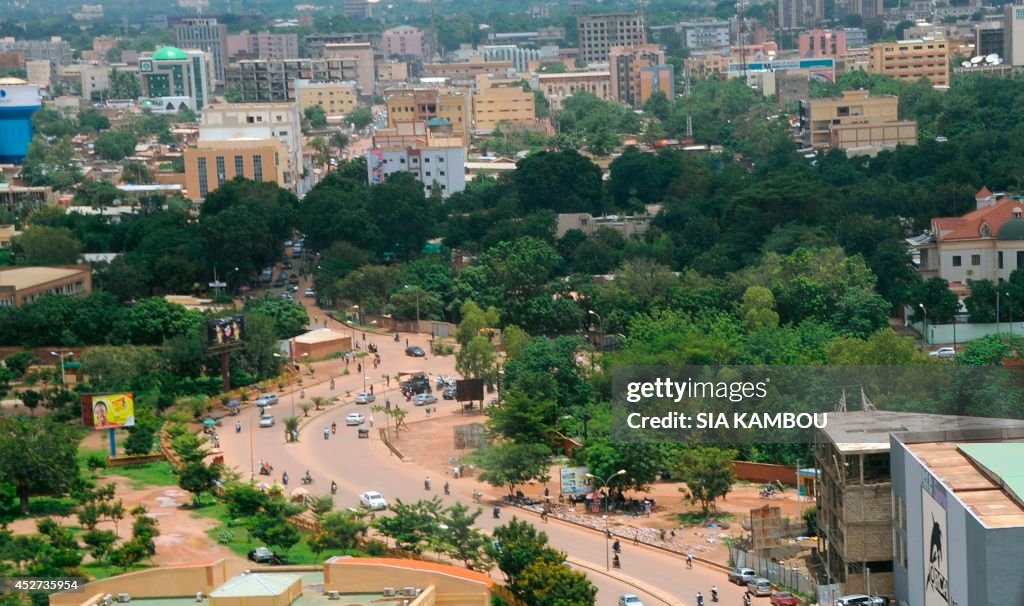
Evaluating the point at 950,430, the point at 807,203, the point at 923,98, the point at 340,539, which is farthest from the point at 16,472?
the point at 923,98

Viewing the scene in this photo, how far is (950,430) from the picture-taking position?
82.6ft

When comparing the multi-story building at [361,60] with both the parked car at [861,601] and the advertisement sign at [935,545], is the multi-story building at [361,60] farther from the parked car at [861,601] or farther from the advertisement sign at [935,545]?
the advertisement sign at [935,545]

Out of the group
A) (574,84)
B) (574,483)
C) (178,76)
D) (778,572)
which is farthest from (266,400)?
(178,76)

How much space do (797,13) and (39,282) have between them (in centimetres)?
10326

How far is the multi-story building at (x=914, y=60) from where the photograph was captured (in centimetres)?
9606

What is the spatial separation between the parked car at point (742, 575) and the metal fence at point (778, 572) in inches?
5.3

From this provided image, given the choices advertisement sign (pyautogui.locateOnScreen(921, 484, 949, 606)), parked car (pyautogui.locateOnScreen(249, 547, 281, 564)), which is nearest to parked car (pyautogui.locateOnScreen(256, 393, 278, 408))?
parked car (pyautogui.locateOnScreen(249, 547, 281, 564))

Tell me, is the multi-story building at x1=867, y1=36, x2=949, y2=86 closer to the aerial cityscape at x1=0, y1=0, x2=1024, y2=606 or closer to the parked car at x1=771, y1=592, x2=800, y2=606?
the aerial cityscape at x1=0, y1=0, x2=1024, y2=606

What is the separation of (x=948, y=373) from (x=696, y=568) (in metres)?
7.42

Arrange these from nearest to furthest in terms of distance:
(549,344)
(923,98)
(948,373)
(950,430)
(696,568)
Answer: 1. (950,430)
2. (696,568)
3. (948,373)
4. (549,344)
5. (923,98)

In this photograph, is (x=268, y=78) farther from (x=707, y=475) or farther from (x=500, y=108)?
(x=707, y=475)

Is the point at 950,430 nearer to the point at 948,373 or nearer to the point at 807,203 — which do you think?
the point at 948,373

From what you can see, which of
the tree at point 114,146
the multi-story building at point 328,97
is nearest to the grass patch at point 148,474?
the tree at point 114,146

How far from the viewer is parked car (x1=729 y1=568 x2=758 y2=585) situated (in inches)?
1078
